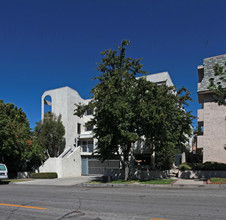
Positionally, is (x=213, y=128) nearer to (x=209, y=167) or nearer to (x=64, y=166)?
(x=209, y=167)

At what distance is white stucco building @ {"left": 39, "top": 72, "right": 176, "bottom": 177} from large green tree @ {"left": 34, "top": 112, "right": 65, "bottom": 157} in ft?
3.78

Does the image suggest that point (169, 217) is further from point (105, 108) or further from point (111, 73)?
point (111, 73)

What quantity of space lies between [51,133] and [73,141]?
3613 millimetres

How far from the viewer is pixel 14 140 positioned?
23.2 metres

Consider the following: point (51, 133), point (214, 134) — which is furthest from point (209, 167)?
point (51, 133)

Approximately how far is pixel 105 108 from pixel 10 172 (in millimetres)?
18533

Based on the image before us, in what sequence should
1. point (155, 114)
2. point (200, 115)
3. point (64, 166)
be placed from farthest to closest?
point (64, 166) < point (200, 115) < point (155, 114)

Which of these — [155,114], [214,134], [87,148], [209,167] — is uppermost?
[155,114]

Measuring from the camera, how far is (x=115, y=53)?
821 inches

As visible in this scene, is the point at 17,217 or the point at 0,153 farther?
the point at 0,153

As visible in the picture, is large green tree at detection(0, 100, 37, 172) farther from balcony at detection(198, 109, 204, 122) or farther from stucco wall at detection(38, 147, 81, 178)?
balcony at detection(198, 109, 204, 122)

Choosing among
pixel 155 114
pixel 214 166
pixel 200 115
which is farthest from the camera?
pixel 200 115

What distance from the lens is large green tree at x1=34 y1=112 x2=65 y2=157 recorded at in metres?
29.3

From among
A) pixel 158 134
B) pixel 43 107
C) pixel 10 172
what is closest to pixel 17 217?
pixel 158 134
